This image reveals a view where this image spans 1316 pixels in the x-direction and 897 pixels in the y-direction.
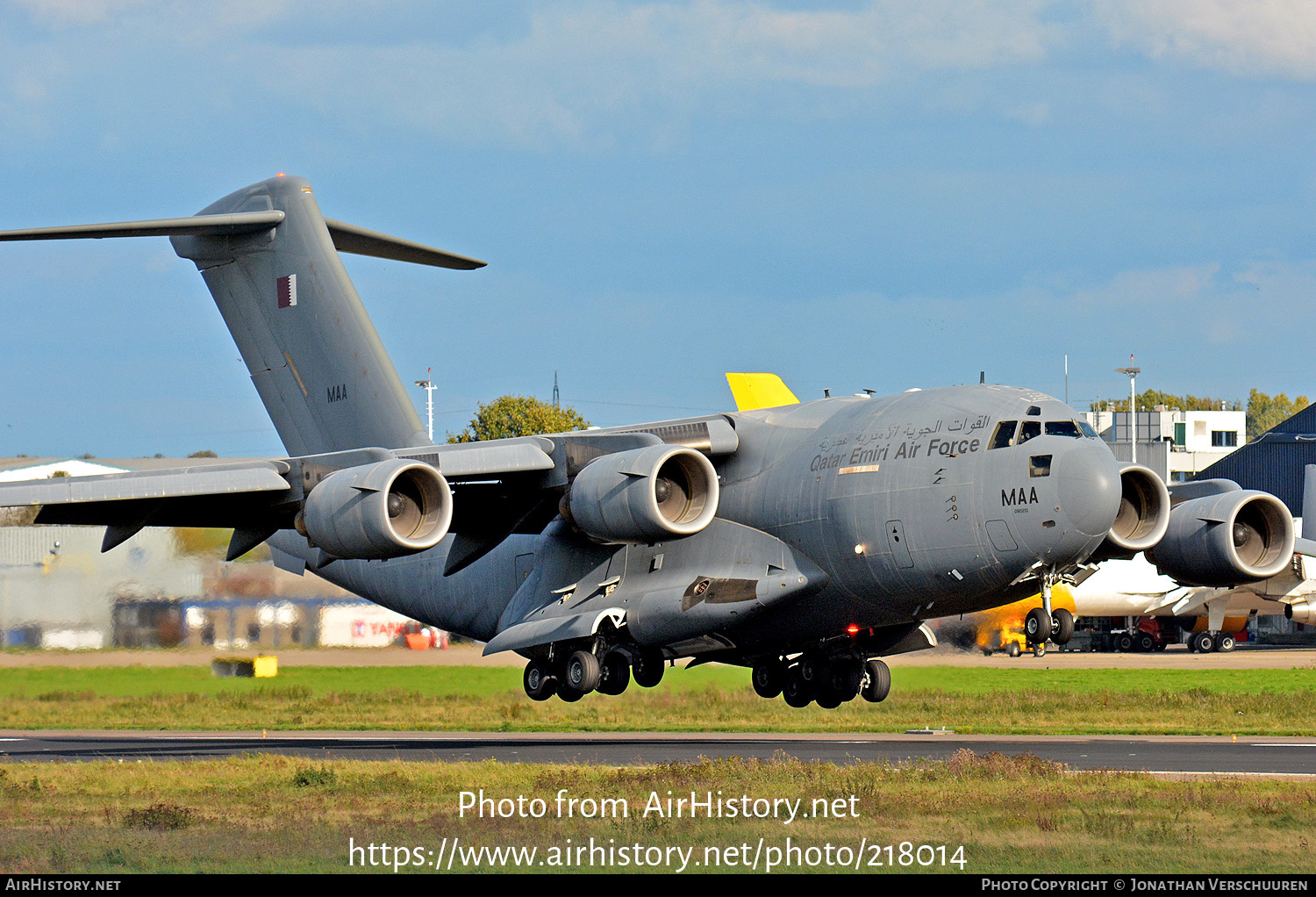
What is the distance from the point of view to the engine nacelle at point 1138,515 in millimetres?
17188

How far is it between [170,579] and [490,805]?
33.3 feet

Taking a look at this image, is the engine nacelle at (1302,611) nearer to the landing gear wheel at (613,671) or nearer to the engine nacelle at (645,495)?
the landing gear wheel at (613,671)

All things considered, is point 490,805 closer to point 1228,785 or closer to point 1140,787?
point 1140,787

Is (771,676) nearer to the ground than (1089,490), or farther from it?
nearer to the ground

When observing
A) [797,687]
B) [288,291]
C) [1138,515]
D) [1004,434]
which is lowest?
[797,687]

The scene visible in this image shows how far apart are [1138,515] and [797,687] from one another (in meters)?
4.88

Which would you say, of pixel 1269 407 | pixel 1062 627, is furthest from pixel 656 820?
pixel 1269 407

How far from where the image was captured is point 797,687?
19.7 meters

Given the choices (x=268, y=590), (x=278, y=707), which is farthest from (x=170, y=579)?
(x=278, y=707)

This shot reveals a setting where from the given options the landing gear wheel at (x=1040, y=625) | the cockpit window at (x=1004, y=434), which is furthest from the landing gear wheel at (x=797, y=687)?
the cockpit window at (x=1004, y=434)

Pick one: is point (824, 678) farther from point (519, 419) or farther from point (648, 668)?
point (519, 419)

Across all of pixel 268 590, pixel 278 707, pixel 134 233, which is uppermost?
pixel 134 233

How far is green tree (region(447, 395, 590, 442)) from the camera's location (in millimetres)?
67688

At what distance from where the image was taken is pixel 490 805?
635 inches
